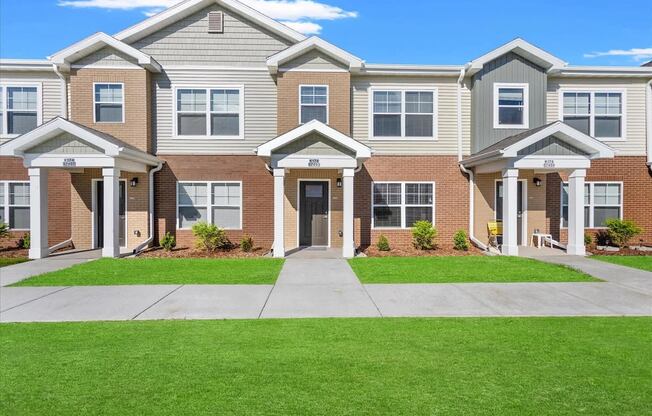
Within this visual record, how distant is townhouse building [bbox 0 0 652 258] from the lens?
1594cm

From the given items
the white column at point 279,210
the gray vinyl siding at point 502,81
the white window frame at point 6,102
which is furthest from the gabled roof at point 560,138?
the white window frame at point 6,102

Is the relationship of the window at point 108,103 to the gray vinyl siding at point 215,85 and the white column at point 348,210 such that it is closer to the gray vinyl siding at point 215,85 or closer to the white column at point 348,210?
the gray vinyl siding at point 215,85

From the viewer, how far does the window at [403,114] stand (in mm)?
16609

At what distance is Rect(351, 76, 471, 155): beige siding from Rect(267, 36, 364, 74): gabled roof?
950 mm

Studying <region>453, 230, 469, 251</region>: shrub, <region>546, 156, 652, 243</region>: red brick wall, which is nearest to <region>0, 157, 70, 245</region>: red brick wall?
<region>453, 230, 469, 251</region>: shrub

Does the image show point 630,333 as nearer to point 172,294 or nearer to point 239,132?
point 172,294

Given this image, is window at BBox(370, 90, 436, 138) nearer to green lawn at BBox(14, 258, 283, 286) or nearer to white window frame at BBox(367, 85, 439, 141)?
white window frame at BBox(367, 85, 439, 141)

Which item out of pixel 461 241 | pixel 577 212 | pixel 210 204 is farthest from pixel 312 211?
pixel 577 212

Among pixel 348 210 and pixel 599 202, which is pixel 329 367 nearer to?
pixel 348 210

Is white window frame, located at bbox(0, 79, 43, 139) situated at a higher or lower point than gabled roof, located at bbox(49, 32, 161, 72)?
lower

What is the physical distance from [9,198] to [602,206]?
22104 millimetres

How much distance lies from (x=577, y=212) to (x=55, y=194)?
18.2 metres

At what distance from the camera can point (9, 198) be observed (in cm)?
1642

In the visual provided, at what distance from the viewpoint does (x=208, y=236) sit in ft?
49.9
